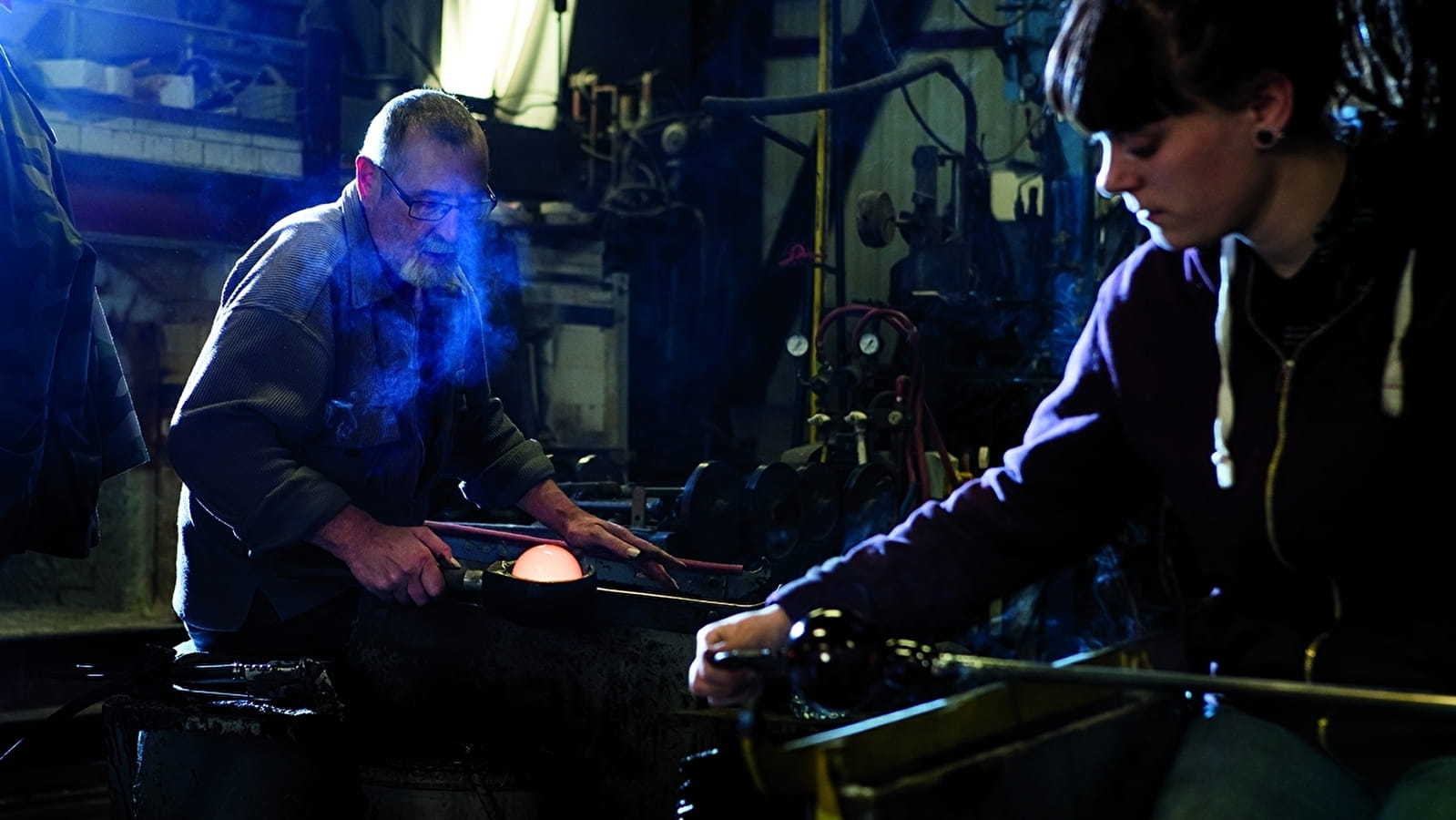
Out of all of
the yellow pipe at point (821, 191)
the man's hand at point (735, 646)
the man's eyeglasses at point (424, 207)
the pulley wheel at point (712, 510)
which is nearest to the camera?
the man's hand at point (735, 646)

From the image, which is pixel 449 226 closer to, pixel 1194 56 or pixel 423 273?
pixel 423 273

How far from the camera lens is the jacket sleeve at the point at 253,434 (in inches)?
122

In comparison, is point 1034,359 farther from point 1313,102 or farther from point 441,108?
point 1313,102

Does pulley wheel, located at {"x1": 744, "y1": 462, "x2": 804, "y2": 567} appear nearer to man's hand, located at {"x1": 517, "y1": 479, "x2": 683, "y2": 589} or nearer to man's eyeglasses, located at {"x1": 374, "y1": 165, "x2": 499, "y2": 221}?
man's hand, located at {"x1": 517, "y1": 479, "x2": 683, "y2": 589}

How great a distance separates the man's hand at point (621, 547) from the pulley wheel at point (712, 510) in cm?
174

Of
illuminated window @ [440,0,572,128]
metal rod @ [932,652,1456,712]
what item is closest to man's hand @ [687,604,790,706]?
metal rod @ [932,652,1456,712]

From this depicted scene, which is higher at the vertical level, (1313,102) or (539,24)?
(539,24)

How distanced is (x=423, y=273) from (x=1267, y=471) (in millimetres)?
2396

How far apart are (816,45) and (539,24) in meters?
2.10

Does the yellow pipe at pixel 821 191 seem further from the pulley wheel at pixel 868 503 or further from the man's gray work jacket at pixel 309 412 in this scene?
the man's gray work jacket at pixel 309 412

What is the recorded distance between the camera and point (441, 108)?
11.4ft

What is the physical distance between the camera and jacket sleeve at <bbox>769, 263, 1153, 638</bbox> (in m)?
1.93

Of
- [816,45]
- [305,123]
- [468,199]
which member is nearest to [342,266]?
Result: [468,199]

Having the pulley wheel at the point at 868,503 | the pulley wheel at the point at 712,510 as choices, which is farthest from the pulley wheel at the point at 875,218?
the pulley wheel at the point at 712,510
